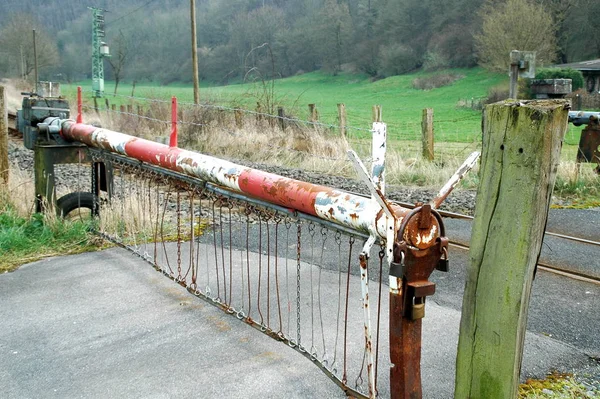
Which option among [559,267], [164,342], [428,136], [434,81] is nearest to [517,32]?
[434,81]

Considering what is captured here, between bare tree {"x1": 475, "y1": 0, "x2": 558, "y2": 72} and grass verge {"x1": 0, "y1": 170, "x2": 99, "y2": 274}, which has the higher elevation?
bare tree {"x1": 475, "y1": 0, "x2": 558, "y2": 72}

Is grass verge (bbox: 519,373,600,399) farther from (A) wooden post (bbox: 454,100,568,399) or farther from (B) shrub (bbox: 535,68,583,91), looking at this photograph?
(B) shrub (bbox: 535,68,583,91)

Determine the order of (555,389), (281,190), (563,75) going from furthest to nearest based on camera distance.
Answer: (563,75) < (555,389) < (281,190)

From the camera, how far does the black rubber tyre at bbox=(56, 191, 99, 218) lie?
22.2 ft

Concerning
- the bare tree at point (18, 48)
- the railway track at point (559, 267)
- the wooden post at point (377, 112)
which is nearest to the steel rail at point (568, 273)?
the railway track at point (559, 267)

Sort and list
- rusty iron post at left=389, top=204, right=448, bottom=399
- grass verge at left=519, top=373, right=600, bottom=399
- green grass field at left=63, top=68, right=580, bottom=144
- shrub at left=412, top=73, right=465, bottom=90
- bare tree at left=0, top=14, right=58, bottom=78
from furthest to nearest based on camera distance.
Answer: bare tree at left=0, top=14, right=58, bottom=78 < shrub at left=412, top=73, right=465, bottom=90 < green grass field at left=63, top=68, right=580, bottom=144 < grass verge at left=519, top=373, right=600, bottom=399 < rusty iron post at left=389, top=204, right=448, bottom=399

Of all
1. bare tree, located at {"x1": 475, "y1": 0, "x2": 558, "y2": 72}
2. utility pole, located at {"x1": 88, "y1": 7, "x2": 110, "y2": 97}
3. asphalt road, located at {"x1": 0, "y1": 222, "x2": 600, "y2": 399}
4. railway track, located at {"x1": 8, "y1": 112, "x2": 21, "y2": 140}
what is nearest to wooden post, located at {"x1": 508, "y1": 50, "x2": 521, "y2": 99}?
asphalt road, located at {"x1": 0, "y1": 222, "x2": 600, "y2": 399}

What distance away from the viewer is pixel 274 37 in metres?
98.6

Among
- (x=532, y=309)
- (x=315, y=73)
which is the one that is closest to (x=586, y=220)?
(x=532, y=309)

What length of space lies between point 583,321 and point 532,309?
37 cm

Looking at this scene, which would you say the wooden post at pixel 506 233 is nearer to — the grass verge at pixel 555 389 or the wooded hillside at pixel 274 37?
the grass verge at pixel 555 389

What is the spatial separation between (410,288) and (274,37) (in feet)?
326

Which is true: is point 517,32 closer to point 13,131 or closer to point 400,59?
point 400,59

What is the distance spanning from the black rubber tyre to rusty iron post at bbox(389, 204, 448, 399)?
15.9 ft
